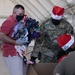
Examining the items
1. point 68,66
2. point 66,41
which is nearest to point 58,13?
point 66,41

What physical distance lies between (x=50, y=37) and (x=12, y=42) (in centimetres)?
70

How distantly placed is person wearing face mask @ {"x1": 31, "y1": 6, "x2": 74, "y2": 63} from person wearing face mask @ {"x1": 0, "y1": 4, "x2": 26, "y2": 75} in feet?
1.47

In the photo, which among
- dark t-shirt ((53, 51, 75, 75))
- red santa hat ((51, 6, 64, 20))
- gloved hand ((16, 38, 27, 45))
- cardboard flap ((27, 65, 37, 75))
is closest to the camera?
dark t-shirt ((53, 51, 75, 75))

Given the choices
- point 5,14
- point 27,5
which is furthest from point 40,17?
point 5,14

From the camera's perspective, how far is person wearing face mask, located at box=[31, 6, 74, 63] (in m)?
3.26

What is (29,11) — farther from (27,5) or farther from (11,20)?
(11,20)

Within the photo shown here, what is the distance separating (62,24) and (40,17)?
33.1 ft

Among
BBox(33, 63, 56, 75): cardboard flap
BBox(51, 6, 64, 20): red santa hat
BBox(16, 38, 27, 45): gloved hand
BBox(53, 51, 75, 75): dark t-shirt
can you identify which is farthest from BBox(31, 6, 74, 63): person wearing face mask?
BBox(53, 51, 75, 75): dark t-shirt

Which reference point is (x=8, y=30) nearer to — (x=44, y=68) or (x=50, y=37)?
(x=44, y=68)

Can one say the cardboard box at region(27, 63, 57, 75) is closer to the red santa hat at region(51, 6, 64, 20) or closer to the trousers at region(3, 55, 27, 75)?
the trousers at region(3, 55, 27, 75)

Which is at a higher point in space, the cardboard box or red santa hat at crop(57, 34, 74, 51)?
red santa hat at crop(57, 34, 74, 51)

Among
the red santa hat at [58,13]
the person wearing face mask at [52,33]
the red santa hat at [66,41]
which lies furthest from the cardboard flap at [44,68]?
the red santa hat at [58,13]

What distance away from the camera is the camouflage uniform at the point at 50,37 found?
129 inches

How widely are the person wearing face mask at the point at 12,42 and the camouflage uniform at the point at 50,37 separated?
51 cm
